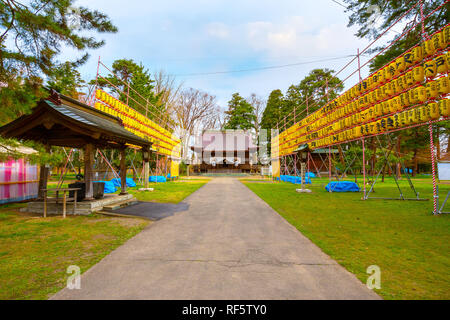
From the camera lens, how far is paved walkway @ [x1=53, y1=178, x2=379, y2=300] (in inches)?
97.9

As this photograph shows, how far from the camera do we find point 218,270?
121 inches

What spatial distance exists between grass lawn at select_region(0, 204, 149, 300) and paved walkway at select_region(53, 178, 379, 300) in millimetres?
314

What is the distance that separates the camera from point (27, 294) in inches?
96.3

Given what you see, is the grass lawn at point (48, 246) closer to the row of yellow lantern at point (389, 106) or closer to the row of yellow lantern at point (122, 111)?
the row of yellow lantern at point (122, 111)

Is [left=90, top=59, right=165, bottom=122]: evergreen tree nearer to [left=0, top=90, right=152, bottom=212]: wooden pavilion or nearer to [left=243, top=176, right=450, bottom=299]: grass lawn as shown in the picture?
[left=0, top=90, right=152, bottom=212]: wooden pavilion

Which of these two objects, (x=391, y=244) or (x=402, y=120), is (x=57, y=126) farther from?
(x=402, y=120)

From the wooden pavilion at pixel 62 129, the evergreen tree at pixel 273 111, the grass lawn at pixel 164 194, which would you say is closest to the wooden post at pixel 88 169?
the wooden pavilion at pixel 62 129

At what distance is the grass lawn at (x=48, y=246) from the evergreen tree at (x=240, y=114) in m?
39.2

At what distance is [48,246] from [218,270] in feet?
11.5

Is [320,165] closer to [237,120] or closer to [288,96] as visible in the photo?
[288,96]

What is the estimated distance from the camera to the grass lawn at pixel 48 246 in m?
2.69

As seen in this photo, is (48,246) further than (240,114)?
No

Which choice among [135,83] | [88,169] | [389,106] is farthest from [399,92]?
[135,83]
